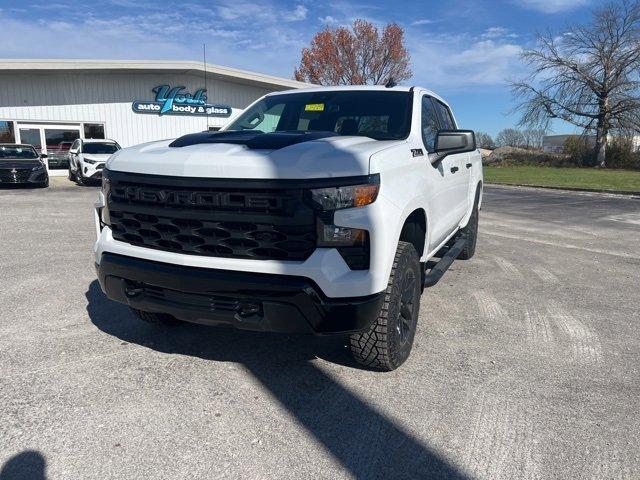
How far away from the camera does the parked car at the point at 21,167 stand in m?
14.8

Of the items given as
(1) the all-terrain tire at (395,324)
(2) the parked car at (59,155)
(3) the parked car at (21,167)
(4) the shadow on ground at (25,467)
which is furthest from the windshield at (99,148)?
(4) the shadow on ground at (25,467)

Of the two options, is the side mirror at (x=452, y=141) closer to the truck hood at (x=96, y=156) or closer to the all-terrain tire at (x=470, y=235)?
the all-terrain tire at (x=470, y=235)

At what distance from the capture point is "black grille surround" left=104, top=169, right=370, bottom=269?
2547mm

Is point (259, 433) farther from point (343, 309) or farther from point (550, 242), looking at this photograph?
point (550, 242)

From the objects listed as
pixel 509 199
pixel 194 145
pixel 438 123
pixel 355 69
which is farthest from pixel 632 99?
pixel 194 145

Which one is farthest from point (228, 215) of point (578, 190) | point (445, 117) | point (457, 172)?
point (578, 190)

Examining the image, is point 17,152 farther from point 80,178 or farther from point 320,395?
point 320,395

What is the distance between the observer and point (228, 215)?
2.64 meters

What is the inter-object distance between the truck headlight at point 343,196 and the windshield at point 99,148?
16.1m

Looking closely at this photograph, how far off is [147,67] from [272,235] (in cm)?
2019

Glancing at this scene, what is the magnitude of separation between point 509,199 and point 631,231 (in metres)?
6.38

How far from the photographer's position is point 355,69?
1668 inches

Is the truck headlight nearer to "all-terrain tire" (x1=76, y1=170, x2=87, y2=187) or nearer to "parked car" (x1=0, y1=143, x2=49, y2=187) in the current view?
"parked car" (x1=0, y1=143, x2=49, y2=187)

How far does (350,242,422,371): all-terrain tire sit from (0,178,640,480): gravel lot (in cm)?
15
